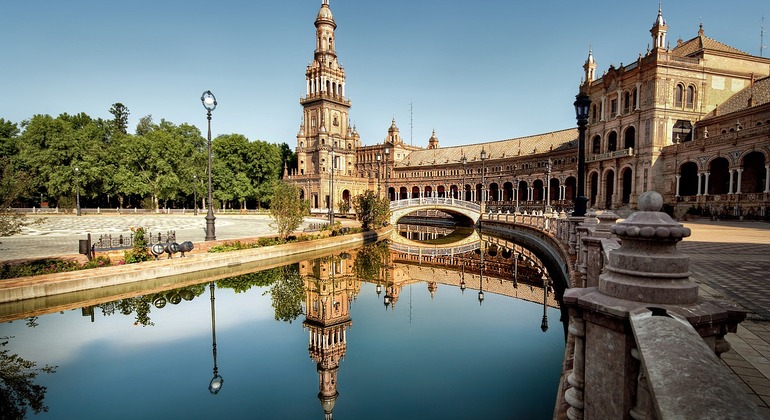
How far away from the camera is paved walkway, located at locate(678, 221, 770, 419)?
154 inches

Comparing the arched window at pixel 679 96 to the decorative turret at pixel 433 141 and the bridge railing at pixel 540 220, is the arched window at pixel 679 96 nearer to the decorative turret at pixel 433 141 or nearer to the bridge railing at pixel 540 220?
the bridge railing at pixel 540 220

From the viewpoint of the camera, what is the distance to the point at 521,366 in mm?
8711

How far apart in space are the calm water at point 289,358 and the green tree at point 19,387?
17 cm

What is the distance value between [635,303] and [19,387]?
1055cm

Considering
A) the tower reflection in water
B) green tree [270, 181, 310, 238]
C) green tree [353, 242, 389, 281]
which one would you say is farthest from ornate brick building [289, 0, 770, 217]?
the tower reflection in water

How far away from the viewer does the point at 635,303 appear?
260cm

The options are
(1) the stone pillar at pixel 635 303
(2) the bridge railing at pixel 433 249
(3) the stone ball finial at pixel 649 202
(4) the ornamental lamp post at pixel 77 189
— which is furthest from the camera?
(4) the ornamental lamp post at pixel 77 189

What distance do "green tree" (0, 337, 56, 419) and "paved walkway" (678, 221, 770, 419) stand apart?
34.3 feet

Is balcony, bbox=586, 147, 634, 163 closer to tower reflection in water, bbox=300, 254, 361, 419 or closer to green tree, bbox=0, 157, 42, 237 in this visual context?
tower reflection in water, bbox=300, 254, 361, 419

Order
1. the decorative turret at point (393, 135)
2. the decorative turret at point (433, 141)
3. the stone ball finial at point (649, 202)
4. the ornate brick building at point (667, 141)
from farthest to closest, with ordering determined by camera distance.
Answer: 1. the decorative turret at point (433, 141)
2. the decorative turret at point (393, 135)
3. the ornate brick building at point (667, 141)
4. the stone ball finial at point (649, 202)

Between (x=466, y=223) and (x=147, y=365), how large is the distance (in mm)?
44007

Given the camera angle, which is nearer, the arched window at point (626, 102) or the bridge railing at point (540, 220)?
the bridge railing at point (540, 220)

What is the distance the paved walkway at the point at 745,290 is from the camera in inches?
154

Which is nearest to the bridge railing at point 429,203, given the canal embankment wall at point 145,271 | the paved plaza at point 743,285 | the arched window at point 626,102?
the arched window at point 626,102
